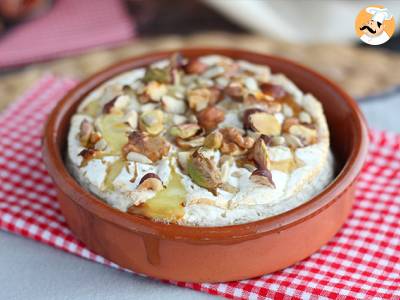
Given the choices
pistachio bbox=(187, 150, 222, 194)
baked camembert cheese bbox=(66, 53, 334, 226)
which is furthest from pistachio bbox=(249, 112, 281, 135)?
pistachio bbox=(187, 150, 222, 194)

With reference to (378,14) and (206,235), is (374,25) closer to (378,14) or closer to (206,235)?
(378,14)

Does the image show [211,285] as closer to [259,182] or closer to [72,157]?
[259,182]

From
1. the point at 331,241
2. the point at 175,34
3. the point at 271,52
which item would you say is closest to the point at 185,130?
the point at 331,241

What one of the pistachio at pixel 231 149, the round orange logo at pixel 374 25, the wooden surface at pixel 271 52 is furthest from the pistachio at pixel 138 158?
the wooden surface at pixel 271 52

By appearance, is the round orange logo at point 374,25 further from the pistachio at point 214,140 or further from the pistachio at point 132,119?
the pistachio at point 132,119

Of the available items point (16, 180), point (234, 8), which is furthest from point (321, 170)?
point (234, 8)
